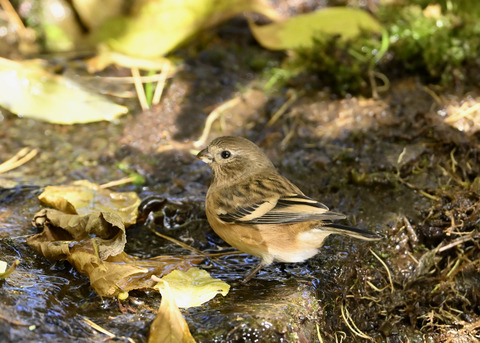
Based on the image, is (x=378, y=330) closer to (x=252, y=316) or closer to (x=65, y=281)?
(x=252, y=316)

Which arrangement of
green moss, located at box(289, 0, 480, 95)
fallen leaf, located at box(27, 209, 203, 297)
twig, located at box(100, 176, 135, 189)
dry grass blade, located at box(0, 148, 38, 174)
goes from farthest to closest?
green moss, located at box(289, 0, 480, 95)
dry grass blade, located at box(0, 148, 38, 174)
twig, located at box(100, 176, 135, 189)
fallen leaf, located at box(27, 209, 203, 297)

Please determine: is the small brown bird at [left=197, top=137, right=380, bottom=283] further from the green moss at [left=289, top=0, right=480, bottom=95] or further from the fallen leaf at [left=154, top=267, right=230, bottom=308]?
the green moss at [left=289, top=0, right=480, bottom=95]

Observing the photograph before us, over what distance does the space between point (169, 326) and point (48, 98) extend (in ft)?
10.5

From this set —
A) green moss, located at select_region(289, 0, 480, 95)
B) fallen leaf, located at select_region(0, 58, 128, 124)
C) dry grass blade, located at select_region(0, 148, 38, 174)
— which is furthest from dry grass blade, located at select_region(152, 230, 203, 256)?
green moss, located at select_region(289, 0, 480, 95)

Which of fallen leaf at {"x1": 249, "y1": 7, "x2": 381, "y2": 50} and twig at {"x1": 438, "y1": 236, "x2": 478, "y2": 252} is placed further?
fallen leaf at {"x1": 249, "y1": 7, "x2": 381, "y2": 50}

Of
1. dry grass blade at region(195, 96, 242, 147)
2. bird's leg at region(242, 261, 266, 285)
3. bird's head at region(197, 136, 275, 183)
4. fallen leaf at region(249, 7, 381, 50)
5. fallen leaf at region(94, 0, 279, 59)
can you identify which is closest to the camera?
bird's leg at region(242, 261, 266, 285)

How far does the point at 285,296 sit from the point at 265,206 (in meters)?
0.70

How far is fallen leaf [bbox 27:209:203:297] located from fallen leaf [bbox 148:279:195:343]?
36 cm

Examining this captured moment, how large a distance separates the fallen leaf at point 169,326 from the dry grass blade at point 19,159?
2429 millimetres

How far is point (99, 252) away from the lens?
3.49 meters

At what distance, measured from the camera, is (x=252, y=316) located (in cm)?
311

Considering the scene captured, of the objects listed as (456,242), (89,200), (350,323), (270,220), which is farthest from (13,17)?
(456,242)

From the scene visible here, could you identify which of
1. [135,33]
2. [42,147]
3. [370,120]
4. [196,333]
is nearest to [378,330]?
[196,333]

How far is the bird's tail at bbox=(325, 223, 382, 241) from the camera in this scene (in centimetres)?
348
